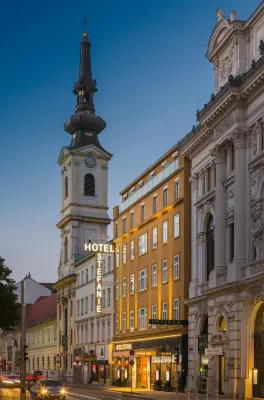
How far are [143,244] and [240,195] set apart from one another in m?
23.7

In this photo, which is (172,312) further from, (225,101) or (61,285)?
(61,285)

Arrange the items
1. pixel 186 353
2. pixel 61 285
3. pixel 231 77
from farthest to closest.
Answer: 1. pixel 61 285
2. pixel 186 353
3. pixel 231 77

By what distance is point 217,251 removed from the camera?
2025 inches

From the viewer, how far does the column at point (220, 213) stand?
51062mm

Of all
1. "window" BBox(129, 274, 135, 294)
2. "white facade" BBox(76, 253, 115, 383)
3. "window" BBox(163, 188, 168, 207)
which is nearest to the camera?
"window" BBox(163, 188, 168, 207)

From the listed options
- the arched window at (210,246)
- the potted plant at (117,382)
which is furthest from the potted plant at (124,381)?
the arched window at (210,246)

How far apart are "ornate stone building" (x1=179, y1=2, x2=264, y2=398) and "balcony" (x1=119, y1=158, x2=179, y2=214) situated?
5.61 meters

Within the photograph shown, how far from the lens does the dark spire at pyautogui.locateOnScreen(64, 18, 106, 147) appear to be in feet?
383

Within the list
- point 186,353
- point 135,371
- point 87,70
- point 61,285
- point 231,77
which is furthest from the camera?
point 87,70

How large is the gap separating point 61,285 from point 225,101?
2629 inches

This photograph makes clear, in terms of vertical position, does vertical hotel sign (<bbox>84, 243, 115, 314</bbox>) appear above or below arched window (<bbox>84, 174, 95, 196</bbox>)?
below

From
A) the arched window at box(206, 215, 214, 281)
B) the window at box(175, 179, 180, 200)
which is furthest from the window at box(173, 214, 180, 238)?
the arched window at box(206, 215, 214, 281)

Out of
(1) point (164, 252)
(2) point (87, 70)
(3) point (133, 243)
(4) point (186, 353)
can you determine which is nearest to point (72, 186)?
(2) point (87, 70)

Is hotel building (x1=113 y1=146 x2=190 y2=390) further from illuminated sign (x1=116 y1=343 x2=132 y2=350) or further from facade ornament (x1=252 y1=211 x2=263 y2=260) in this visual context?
facade ornament (x1=252 y1=211 x2=263 y2=260)
